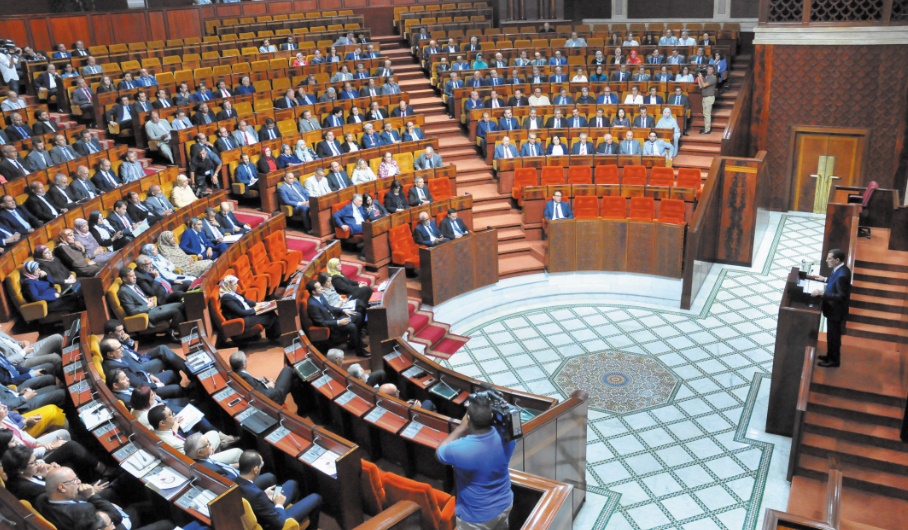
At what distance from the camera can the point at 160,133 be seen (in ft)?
27.6

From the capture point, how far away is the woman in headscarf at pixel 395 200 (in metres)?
7.93

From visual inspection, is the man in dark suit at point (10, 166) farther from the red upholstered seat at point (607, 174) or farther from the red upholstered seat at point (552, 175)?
the red upholstered seat at point (607, 174)

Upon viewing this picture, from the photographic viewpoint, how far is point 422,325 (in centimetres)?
691

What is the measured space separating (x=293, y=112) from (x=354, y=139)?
86 centimetres

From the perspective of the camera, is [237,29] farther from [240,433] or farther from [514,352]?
[240,433]

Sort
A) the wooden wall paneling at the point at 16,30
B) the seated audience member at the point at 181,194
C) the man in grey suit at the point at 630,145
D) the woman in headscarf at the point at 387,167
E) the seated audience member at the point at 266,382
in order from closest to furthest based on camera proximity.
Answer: the seated audience member at the point at 266,382, the seated audience member at the point at 181,194, the woman in headscarf at the point at 387,167, the man in grey suit at the point at 630,145, the wooden wall paneling at the point at 16,30

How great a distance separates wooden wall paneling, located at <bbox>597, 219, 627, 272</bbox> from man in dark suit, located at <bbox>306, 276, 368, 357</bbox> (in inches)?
121

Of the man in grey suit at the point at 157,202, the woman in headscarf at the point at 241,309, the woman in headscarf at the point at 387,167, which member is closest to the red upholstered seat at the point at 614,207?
the woman in headscarf at the point at 387,167

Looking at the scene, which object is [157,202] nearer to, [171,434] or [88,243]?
[88,243]

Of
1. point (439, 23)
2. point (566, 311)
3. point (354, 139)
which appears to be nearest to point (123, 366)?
point (566, 311)

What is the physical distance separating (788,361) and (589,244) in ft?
9.56

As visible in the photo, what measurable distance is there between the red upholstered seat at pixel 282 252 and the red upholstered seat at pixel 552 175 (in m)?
3.09

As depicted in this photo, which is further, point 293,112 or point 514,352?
point 293,112

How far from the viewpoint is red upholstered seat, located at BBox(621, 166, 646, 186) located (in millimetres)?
8438
